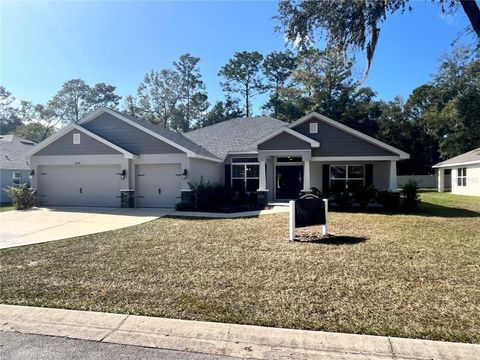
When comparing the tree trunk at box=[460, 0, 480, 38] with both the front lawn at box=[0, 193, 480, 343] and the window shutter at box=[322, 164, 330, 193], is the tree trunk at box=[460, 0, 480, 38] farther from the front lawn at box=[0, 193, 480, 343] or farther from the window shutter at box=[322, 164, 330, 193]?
the window shutter at box=[322, 164, 330, 193]

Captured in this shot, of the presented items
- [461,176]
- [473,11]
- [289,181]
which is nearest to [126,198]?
[289,181]

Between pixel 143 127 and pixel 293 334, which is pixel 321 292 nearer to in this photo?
pixel 293 334

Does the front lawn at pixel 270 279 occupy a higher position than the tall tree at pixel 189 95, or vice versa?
the tall tree at pixel 189 95

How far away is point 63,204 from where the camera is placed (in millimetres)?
17188

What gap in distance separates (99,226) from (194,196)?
18.0 feet

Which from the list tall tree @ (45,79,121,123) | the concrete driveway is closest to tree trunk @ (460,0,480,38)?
the concrete driveway

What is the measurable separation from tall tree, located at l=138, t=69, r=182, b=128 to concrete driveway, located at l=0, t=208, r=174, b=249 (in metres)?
33.9

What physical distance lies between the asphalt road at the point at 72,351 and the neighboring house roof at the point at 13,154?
72.4ft

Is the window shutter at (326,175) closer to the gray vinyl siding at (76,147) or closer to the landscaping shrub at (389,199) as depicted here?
the landscaping shrub at (389,199)

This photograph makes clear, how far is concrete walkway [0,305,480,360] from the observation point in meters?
3.31

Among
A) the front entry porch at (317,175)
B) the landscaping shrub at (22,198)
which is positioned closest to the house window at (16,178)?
the landscaping shrub at (22,198)

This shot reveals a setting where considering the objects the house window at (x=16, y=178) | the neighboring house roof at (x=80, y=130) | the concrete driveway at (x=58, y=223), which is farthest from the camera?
the house window at (x=16, y=178)

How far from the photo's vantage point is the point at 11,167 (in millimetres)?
23250

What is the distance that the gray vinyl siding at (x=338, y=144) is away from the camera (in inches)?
664
